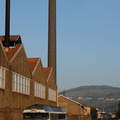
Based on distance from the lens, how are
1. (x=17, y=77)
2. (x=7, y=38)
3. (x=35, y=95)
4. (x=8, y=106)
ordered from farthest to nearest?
(x=35, y=95) → (x=7, y=38) → (x=17, y=77) → (x=8, y=106)

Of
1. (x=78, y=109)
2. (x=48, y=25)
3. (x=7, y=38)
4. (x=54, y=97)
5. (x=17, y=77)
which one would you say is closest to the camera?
(x=17, y=77)

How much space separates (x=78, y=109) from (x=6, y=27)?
62568mm

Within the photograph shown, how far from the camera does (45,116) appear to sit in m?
37.6

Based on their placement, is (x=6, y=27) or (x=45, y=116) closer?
(x=45, y=116)

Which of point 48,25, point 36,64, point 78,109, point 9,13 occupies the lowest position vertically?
point 78,109

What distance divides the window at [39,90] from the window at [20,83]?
504cm

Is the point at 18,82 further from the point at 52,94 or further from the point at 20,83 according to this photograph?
the point at 52,94

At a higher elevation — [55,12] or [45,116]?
[55,12]

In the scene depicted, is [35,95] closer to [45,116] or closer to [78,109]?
[45,116]

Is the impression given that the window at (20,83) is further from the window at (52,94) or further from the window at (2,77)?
the window at (52,94)

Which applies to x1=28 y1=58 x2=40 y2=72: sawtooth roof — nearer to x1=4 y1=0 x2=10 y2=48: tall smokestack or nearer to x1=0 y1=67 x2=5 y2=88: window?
x1=4 y1=0 x2=10 y2=48: tall smokestack

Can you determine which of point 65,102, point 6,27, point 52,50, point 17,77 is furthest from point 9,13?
point 65,102

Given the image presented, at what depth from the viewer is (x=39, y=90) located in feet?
183

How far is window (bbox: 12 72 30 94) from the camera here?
40.4m
